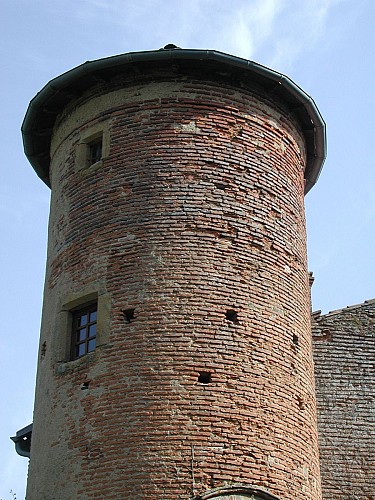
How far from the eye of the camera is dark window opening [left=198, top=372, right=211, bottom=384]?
1107cm

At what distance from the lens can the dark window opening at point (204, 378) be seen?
11.1m

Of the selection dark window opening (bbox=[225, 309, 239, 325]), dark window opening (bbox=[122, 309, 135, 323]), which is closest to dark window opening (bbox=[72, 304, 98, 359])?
dark window opening (bbox=[122, 309, 135, 323])

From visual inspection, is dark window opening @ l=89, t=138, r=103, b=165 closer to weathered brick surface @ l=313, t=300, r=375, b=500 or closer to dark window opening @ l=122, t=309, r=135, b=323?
dark window opening @ l=122, t=309, r=135, b=323

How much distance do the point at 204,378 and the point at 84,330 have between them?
226cm

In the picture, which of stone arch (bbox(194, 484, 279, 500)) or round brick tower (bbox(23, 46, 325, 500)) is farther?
round brick tower (bbox(23, 46, 325, 500))

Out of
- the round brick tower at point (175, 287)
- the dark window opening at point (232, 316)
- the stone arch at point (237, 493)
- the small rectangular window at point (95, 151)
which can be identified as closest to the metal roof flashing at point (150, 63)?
the round brick tower at point (175, 287)

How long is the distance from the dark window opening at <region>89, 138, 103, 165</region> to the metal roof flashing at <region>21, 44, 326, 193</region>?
1.00m

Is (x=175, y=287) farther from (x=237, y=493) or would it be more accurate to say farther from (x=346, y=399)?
(x=346, y=399)

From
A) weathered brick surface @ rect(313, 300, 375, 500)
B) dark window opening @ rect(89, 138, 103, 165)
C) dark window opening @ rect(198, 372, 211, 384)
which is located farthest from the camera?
weathered brick surface @ rect(313, 300, 375, 500)

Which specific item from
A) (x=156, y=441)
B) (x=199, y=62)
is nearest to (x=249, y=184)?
(x=199, y=62)

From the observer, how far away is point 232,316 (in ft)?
38.3

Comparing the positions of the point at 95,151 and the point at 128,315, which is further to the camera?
the point at 95,151

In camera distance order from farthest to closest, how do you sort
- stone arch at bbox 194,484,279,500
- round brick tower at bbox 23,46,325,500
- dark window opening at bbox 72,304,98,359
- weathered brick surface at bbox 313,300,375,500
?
1. weathered brick surface at bbox 313,300,375,500
2. dark window opening at bbox 72,304,98,359
3. round brick tower at bbox 23,46,325,500
4. stone arch at bbox 194,484,279,500

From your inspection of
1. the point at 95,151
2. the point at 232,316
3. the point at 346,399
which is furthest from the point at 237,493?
the point at 95,151
